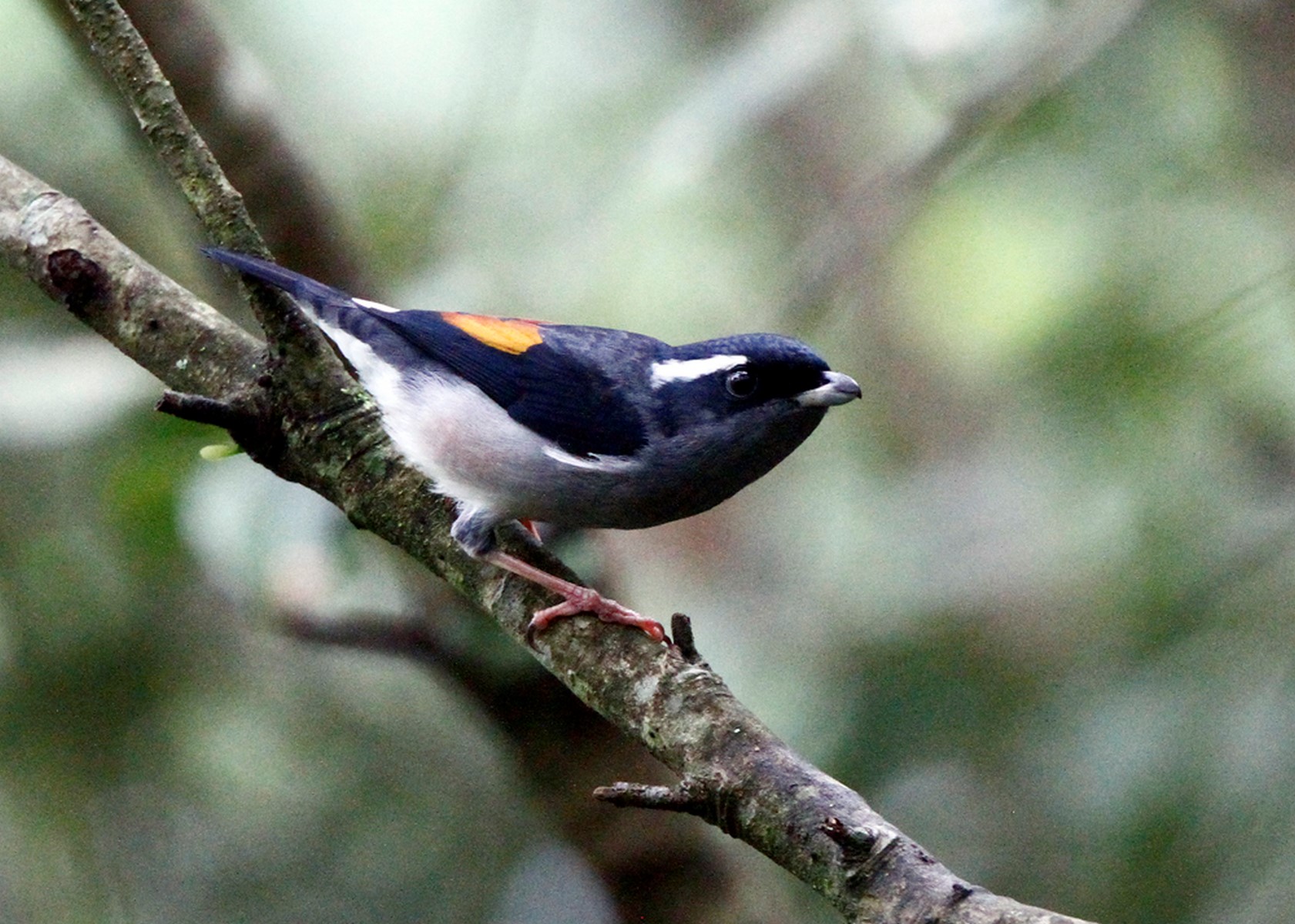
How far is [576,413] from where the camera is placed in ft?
11.6

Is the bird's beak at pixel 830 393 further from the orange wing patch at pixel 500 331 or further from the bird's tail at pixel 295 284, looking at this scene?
the bird's tail at pixel 295 284

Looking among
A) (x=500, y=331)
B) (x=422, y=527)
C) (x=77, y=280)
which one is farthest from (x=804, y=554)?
(x=77, y=280)

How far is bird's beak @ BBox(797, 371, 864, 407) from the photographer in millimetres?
3084

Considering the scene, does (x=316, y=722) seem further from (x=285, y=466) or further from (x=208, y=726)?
(x=285, y=466)

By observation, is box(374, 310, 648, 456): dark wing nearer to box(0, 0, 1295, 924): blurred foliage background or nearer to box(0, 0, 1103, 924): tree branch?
box(0, 0, 1103, 924): tree branch

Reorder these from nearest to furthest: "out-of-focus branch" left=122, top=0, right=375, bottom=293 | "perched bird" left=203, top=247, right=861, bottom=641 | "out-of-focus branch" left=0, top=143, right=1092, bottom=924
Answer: "out-of-focus branch" left=0, top=143, right=1092, bottom=924
"perched bird" left=203, top=247, right=861, bottom=641
"out-of-focus branch" left=122, top=0, right=375, bottom=293

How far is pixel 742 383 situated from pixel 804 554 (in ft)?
8.04

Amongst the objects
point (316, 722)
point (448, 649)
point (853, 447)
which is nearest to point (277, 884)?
point (316, 722)

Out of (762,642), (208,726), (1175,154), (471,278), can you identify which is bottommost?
(208,726)

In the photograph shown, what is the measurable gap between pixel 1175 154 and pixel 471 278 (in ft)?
8.93

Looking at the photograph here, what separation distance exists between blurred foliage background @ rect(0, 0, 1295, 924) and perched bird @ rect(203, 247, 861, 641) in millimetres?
508

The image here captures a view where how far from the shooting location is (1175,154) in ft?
15.4

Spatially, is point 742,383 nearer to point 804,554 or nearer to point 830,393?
point 830,393

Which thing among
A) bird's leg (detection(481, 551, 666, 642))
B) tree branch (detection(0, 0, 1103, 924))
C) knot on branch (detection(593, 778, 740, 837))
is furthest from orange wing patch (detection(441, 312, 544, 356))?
knot on branch (detection(593, 778, 740, 837))
